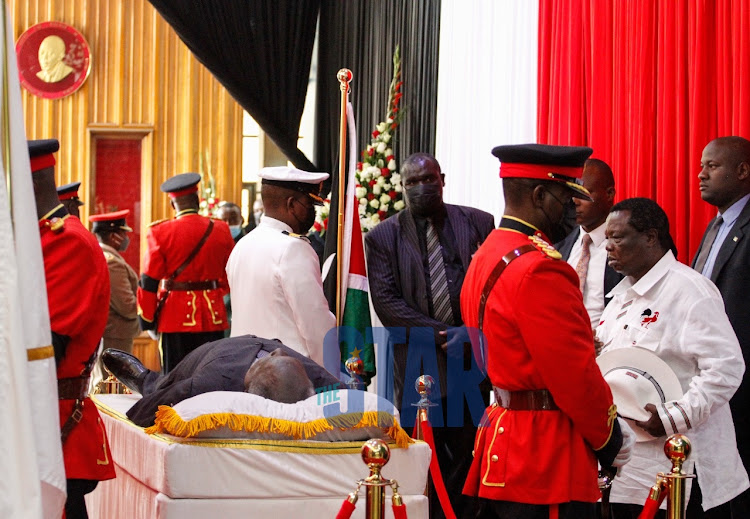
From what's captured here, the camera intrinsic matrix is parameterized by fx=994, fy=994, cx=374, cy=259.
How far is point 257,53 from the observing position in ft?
26.7

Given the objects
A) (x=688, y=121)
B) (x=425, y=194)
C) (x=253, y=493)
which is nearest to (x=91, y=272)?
(x=253, y=493)

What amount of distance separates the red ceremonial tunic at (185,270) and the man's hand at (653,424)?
3.73 metres

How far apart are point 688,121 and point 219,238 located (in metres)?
3.15

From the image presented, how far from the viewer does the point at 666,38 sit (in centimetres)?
436

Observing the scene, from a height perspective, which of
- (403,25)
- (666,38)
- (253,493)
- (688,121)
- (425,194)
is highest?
(403,25)

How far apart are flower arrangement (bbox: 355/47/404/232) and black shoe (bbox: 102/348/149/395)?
236 cm

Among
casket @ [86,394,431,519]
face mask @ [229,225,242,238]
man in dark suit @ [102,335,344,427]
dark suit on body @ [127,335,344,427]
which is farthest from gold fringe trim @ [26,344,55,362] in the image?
face mask @ [229,225,242,238]

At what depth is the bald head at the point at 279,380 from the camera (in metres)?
3.36

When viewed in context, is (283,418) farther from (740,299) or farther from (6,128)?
(6,128)

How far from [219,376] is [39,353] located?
2.25 meters

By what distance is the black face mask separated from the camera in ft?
14.9

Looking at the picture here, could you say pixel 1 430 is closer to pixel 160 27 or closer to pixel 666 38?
pixel 666 38

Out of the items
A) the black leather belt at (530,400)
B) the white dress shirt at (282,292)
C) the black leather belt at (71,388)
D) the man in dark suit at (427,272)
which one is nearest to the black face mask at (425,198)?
the man in dark suit at (427,272)

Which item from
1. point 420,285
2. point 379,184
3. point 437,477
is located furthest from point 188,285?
point 437,477
